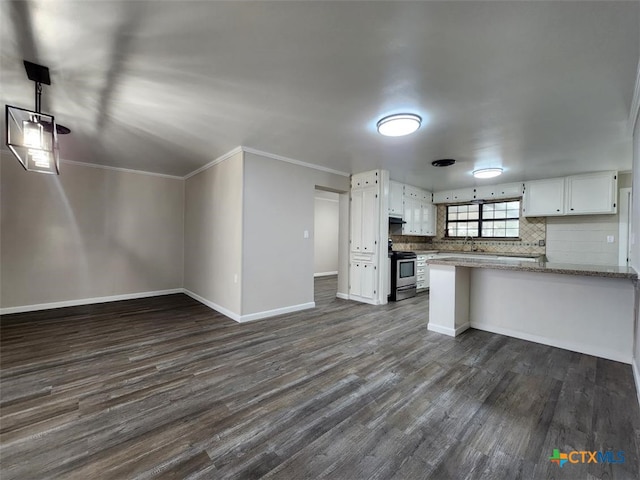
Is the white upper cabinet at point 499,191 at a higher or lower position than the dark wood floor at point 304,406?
higher

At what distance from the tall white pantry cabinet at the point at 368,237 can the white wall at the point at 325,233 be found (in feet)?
9.35

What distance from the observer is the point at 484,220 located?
21.3 feet

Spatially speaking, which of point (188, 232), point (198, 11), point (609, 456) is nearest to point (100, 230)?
point (188, 232)

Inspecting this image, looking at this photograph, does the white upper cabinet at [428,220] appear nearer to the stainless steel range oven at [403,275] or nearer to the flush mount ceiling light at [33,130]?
the stainless steel range oven at [403,275]

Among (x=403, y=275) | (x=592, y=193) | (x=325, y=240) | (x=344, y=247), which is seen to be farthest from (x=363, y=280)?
(x=592, y=193)

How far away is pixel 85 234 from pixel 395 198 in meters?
5.90

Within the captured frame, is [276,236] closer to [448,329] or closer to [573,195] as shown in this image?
[448,329]

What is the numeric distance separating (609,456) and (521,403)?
0.52m

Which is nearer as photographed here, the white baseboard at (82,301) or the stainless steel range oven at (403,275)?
the white baseboard at (82,301)

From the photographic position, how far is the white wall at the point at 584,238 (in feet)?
15.7

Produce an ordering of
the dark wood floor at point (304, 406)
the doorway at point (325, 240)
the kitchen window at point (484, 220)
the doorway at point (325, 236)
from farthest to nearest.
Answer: the doorway at point (325, 236)
the doorway at point (325, 240)
the kitchen window at point (484, 220)
the dark wood floor at point (304, 406)

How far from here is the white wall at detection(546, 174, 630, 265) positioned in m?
4.79

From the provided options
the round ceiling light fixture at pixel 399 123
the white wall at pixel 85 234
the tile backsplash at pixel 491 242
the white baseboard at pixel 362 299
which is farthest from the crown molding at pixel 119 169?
the tile backsplash at pixel 491 242

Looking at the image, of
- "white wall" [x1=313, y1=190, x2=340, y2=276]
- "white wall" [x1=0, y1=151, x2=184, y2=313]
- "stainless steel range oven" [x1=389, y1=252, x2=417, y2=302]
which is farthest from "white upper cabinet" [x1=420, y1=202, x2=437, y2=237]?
"white wall" [x1=0, y1=151, x2=184, y2=313]
